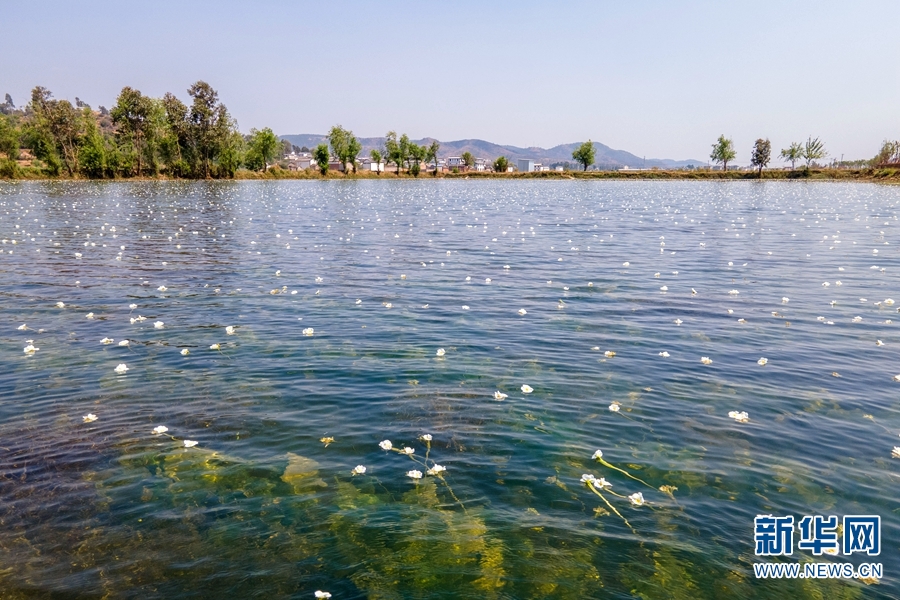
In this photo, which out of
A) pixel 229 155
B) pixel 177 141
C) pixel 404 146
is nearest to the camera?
pixel 177 141

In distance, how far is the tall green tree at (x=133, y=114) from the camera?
11550 cm

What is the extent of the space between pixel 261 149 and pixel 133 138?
111 ft

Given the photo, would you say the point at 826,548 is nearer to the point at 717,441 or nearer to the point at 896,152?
the point at 717,441

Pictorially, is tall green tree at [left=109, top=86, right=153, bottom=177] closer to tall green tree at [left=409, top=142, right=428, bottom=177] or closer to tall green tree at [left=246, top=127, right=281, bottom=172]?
tall green tree at [left=246, top=127, right=281, bottom=172]

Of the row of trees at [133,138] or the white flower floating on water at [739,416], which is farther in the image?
the row of trees at [133,138]

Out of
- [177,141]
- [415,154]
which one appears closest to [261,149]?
[177,141]

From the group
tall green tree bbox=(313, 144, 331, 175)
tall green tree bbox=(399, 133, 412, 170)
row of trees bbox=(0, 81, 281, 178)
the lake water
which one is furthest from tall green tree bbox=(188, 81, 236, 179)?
the lake water

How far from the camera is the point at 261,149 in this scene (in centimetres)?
14938

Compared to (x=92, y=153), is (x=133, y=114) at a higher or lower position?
higher

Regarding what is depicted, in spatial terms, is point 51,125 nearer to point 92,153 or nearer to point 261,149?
point 92,153

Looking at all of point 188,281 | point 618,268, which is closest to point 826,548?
point 618,268

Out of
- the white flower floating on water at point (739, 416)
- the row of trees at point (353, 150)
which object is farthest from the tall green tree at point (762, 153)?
the white flower floating on water at point (739, 416)

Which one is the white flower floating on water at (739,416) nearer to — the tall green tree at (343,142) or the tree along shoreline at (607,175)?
the tree along shoreline at (607,175)

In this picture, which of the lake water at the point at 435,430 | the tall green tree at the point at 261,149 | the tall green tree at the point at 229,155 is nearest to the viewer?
the lake water at the point at 435,430
